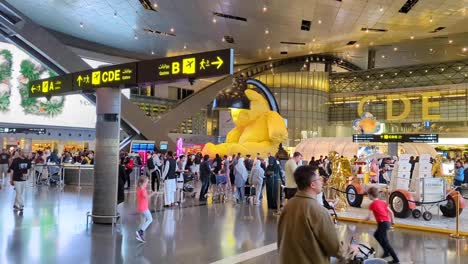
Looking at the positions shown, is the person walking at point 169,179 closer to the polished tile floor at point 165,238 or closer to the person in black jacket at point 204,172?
the polished tile floor at point 165,238

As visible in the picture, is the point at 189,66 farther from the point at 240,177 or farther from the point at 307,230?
the point at 240,177

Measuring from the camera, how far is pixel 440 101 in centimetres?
3859

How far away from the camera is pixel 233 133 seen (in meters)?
32.9

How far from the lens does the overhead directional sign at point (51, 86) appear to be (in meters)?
9.78

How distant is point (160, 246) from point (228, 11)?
65.1 feet

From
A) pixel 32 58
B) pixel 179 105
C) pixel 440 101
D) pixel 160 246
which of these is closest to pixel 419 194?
pixel 160 246

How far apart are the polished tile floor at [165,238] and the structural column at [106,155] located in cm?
50

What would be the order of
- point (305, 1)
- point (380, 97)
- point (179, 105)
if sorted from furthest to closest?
1. point (380, 97)
2. point (179, 105)
3. point (305, 1)

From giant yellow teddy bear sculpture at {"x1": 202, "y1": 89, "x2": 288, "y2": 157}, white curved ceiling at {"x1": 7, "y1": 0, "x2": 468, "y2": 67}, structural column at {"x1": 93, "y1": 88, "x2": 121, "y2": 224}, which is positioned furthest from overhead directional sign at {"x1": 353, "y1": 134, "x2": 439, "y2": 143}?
structural column at {"x1": 93, "y1": 88, "x2": 121, "y2": 224}

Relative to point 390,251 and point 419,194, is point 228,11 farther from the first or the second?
point 390,251

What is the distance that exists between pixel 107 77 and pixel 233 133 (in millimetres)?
24266

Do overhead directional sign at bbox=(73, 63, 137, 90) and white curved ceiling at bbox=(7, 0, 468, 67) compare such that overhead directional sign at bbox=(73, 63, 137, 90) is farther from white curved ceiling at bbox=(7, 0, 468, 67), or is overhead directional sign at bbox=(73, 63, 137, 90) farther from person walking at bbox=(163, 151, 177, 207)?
white curved ceiling at bbox=(7, 0, 468, 67)

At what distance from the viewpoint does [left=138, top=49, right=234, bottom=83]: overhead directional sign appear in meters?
7.00

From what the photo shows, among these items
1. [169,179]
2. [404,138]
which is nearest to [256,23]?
[404,138]
